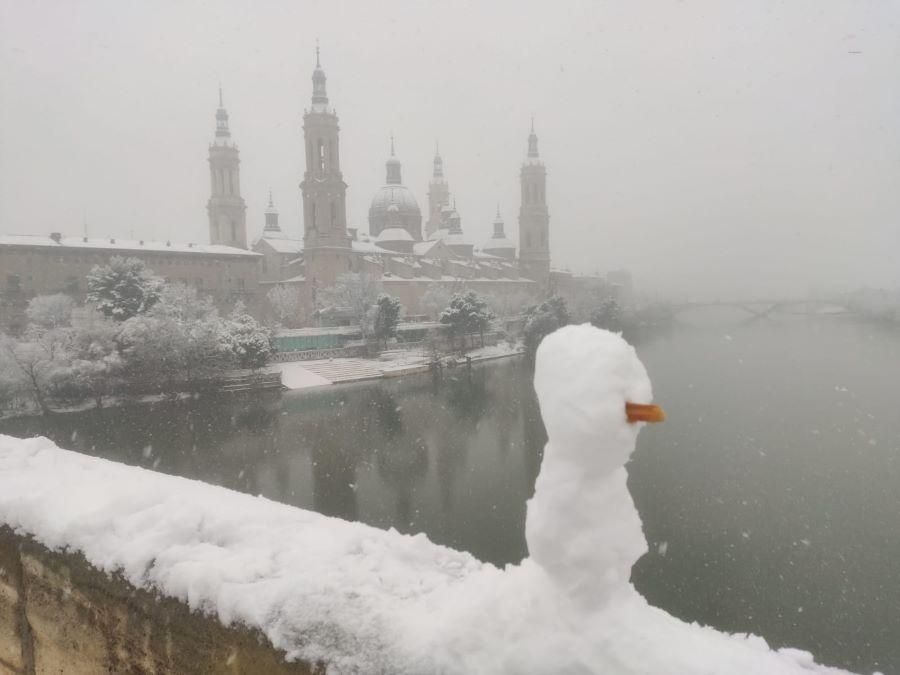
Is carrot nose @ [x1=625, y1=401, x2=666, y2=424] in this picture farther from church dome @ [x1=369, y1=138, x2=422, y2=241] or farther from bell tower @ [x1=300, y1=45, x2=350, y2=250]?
church dome @ [x1=369, y1=138, x2=422, y2=241]

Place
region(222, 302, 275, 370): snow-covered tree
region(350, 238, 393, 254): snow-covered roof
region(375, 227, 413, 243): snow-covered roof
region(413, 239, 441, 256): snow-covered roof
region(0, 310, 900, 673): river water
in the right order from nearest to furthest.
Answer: region(0, 310, 900, 673): river water → region(222, 302, 275, 370): snow-covered tree → region(350, 238, 393, 254): snow-covered roof → region(413, 239, 441, 256): snow-covered roof → region(375, 227, 413, 243): snow-covered roof

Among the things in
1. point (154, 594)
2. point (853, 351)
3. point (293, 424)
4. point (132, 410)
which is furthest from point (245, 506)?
point (853, 351)

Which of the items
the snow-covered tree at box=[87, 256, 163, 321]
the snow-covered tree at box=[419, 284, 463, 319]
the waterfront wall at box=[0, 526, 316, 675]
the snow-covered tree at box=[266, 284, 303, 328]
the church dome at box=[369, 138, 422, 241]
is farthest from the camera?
the church dome at box=[369, 138, 422, 241]

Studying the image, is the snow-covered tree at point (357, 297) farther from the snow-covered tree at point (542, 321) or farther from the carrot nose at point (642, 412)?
the carrot nose at point (642, 412)

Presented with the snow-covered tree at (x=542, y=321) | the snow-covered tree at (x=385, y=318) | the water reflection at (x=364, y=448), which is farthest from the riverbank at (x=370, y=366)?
the water reflection at (x=364, y=448)

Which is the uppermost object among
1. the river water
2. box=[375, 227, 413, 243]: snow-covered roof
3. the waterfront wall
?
box=[375, 227, 413, 243]: snow-covered roof

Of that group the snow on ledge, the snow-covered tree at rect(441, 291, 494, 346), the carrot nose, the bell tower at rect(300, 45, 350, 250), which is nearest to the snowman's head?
the carrot nose

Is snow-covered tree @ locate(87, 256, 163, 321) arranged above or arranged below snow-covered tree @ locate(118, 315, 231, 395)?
above
